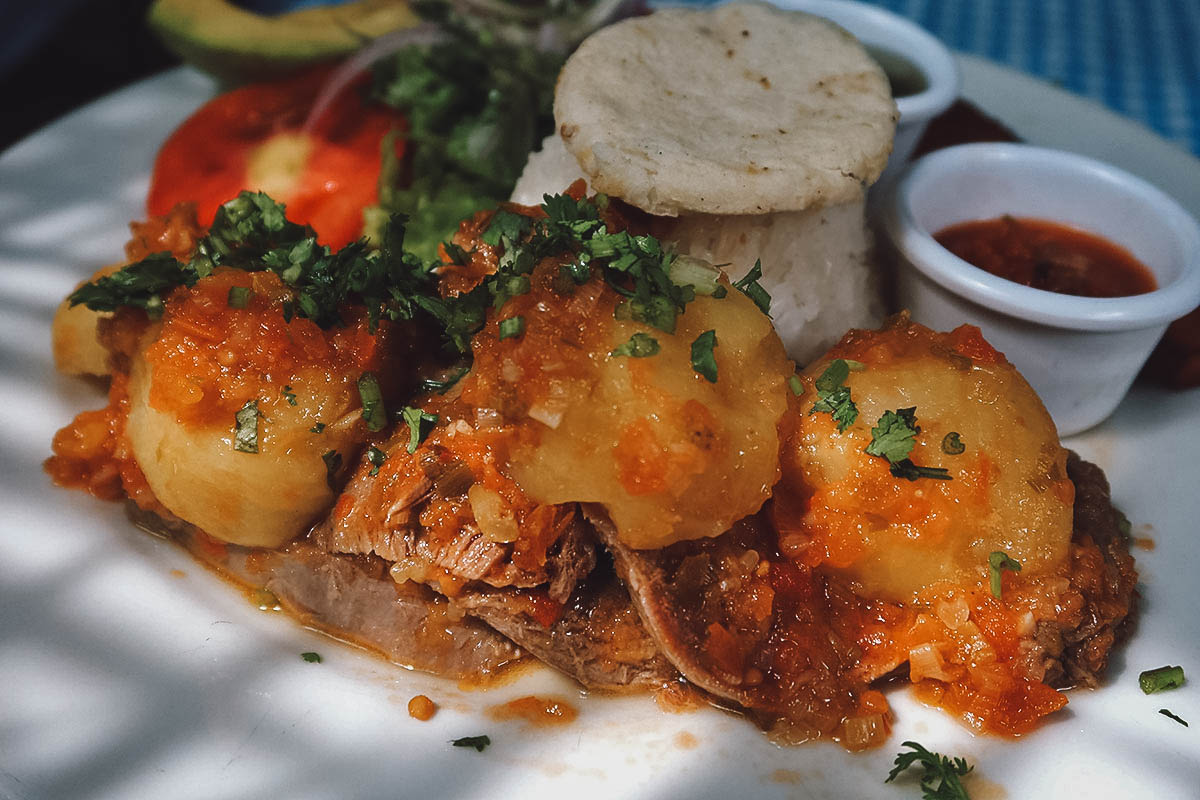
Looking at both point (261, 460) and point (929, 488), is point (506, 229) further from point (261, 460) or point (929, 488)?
point (929, 488)

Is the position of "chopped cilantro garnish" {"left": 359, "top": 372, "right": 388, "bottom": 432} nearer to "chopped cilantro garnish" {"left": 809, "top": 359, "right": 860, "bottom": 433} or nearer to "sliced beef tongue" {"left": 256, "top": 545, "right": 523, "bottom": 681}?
"sliced beef tongue" {"left": 256, "top": 545, "right": 523, "bottom": 681}

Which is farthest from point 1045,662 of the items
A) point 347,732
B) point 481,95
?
point 481,95

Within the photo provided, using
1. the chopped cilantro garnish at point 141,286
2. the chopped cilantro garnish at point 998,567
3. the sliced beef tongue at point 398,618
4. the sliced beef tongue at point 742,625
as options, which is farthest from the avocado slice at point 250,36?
the chopped cilantro garnish at point 998,567

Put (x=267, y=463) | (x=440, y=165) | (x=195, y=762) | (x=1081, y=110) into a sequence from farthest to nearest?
(x=1081, y=110), (x=440, y=165), (x=267, y=463), (x=195, y=762)

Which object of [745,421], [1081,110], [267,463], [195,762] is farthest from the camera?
[1081,110]

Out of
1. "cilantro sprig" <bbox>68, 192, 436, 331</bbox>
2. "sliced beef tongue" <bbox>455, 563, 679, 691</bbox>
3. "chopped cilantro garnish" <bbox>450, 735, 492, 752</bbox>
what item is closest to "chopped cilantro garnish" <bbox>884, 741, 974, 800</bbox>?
"sliced beef tongue" <bbox>455, 563, 679, 691</bbox>

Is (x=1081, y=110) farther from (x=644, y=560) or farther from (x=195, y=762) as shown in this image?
(x=195, y=762)
